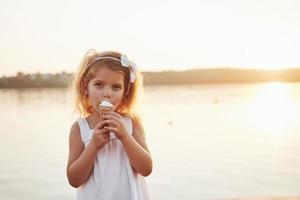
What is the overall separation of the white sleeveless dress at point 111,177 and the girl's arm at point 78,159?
0.12 ft

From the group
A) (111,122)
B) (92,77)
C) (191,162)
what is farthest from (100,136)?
(191,162)

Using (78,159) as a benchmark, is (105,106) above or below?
above

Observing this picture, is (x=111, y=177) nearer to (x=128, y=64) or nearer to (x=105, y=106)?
(x=105, y=106)

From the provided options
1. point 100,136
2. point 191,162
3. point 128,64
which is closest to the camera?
point 100,136

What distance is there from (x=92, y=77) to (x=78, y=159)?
12.9 inches

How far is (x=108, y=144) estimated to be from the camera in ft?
6.68

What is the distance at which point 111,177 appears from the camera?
200 centimetres

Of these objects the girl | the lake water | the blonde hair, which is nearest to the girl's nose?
the girl

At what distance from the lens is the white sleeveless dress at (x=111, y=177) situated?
6.56 ft

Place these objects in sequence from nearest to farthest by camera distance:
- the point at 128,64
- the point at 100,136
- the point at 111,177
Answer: the point at 100,136 → the point at 111,177 → the point at 128,64

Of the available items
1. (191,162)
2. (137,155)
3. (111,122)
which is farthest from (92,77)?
(191,162)

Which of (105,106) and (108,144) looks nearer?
(105,106)

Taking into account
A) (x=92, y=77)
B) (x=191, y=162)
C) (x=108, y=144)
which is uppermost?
(x=92, y=77)

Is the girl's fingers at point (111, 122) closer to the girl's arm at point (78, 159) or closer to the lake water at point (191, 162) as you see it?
the girl's arm at point (78, 159)
